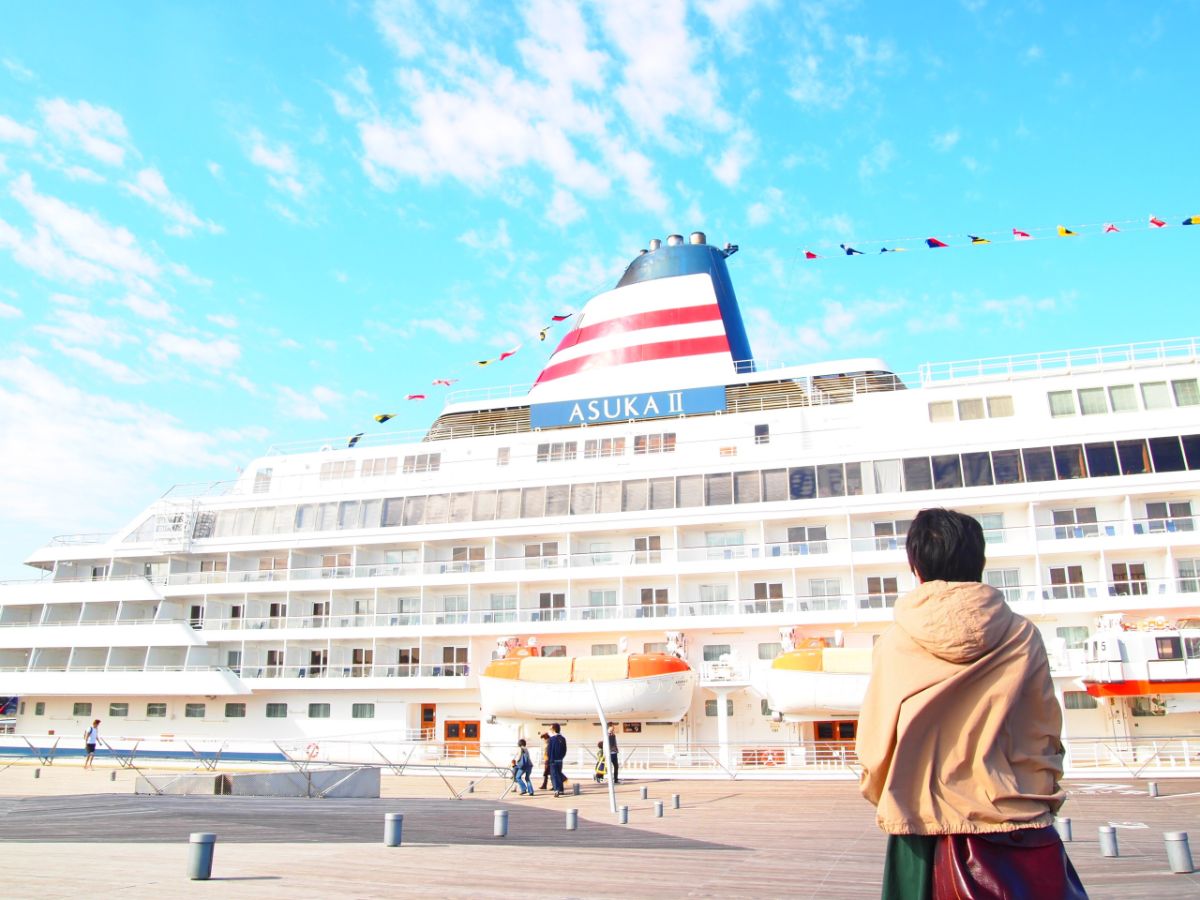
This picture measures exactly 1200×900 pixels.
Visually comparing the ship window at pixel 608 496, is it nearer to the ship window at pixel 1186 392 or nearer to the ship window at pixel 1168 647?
the ship window at pixel 1168 647

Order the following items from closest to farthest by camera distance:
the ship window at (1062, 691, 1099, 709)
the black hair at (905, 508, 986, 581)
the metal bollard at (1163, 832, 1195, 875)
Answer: the black hair at (905, 508, 986, 581) → the metal bollard at (1163, 832, 1195, 875) → the ship window at (1062, 691, 1099, 709)

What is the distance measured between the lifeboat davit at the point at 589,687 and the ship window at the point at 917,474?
9490mm

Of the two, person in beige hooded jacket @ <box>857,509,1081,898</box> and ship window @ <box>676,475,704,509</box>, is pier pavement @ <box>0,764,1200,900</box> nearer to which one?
person in beige hooded jacket @ <box>857,509,1081,898</box>

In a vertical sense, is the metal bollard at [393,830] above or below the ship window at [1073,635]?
below

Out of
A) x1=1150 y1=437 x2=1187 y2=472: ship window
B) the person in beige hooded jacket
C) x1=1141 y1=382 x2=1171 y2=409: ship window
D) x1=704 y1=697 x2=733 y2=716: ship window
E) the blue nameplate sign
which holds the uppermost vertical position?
the blue nameplate sign

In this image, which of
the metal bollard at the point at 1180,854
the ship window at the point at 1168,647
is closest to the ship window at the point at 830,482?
the ship window at the point at 1168,647

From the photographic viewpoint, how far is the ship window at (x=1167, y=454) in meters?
27.2

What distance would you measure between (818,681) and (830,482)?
7.67 meters

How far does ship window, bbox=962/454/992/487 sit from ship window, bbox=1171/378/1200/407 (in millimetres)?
5941

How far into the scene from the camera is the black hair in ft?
11.5

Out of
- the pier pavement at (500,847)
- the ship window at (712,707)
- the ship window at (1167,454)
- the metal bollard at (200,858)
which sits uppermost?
the ship window at (1167,454)

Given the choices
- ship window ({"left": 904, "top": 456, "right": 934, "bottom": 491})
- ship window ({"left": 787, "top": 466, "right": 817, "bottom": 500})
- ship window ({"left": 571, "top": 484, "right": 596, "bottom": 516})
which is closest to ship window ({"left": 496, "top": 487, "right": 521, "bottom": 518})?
ship window ({"left": 571, "top": 484, "right": 596, "bottom": 516})

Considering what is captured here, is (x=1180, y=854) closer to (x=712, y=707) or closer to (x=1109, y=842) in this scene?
(x=1109, y=842)

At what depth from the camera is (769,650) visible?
29.9 meters
